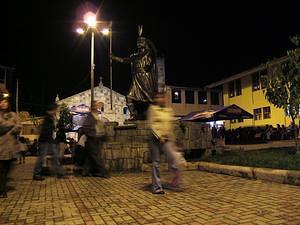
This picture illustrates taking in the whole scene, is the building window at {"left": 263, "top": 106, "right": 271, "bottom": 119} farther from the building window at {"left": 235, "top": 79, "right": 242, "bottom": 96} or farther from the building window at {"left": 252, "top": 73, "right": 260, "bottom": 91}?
the building window at {"left": 235, "top": 79, "right": 242, "bottom": 96}

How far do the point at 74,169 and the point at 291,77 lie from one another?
22.1ft

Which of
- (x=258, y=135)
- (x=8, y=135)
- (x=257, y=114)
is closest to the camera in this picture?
(x=8, y=135)

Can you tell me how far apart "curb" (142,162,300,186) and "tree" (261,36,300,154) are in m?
3.05

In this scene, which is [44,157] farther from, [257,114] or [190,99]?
[190,99]

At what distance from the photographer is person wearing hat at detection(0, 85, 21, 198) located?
213 inches

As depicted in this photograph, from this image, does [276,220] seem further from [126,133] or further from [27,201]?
[126,133]

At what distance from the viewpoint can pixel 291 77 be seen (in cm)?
923

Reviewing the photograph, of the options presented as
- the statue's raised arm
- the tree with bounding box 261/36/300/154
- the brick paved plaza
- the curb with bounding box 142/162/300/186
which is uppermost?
the statue's raised arm

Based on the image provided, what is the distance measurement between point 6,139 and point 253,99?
24.3 metres

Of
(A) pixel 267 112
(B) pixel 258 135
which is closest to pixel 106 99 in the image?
(A) pixel 267 112

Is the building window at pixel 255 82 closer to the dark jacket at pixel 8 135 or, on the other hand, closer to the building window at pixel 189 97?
the building window at pixel 189 97

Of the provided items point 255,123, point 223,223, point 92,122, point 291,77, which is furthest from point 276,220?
point 255,123

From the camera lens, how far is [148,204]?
4.62 m

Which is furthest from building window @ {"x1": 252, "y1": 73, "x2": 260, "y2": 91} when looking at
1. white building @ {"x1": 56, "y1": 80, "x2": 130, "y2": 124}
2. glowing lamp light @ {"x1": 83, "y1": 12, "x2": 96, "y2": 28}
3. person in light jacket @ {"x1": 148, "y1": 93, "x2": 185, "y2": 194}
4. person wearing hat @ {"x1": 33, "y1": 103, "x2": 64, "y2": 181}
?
person in light jacket @ {"x1": 148, "y1": 93, "x2": 185, "y2": 194}
